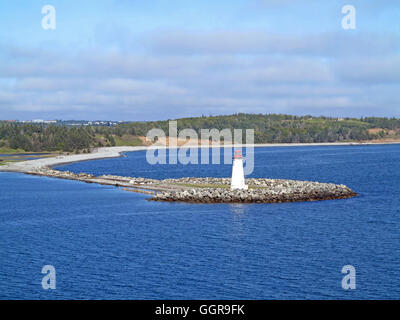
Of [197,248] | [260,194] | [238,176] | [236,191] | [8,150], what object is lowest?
[197,248]

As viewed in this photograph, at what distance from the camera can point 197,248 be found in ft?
132

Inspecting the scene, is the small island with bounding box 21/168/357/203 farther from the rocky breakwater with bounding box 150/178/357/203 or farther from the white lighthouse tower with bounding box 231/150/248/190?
the white lighthouse tower with bounding box 231/150/248/190

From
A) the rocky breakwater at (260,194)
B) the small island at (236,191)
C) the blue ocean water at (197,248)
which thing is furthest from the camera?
the small island at (236,191)

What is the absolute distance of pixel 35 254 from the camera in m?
38.8

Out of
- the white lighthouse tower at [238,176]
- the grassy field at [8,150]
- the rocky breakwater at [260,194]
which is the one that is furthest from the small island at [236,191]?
the grassy field at [8,150]

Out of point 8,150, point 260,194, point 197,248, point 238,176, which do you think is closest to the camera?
point 197,248

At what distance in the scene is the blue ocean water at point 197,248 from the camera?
3097 cm

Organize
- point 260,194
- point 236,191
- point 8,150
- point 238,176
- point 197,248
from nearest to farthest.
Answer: point 197,248
point 260,194
point 236,191
point 238,176
point 8,150

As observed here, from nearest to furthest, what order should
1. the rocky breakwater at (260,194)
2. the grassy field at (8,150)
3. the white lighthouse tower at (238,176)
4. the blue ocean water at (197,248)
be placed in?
the blue ocean water at (197,248)
the rocky breakwater at (260,194)
the white lighthouse tower at (238,176)
the grassy field at (8,150)

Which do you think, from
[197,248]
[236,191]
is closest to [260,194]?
[236,191]

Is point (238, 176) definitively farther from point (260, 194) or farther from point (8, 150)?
point (8, 150)

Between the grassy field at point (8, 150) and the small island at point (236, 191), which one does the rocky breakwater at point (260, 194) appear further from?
the grassy field at point (8, 150)

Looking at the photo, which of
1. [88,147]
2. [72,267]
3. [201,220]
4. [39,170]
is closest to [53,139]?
[88,147]
